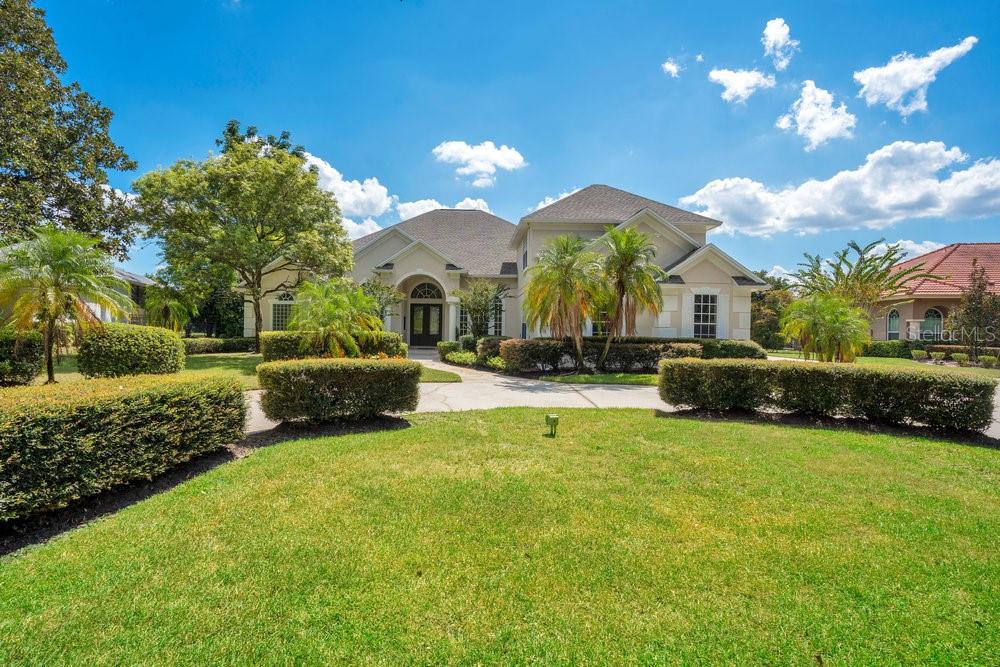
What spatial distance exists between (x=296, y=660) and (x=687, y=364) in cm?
793

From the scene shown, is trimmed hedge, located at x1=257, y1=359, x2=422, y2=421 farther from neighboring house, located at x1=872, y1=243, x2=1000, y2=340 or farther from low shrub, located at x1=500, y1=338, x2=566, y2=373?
neighboring house, located at x1=872, y1=243, x2=1000, y2=340

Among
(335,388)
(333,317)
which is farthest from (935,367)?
(333,317)

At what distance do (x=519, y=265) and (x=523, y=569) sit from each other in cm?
2151

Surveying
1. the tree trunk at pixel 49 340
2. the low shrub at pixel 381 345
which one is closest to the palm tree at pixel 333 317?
the low shrub at pixel 381 345

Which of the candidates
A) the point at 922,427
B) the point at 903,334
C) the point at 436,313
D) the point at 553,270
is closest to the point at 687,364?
the point at 922,427

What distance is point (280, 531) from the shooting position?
3598 millimetres

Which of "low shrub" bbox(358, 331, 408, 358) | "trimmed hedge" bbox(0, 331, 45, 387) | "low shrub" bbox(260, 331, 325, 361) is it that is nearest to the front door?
"low shrub" bbox(358, 331, 408, 358)

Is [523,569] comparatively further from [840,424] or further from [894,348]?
[894,348]

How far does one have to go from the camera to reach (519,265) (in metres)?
23.9

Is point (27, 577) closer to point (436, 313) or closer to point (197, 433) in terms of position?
point (197, 433)

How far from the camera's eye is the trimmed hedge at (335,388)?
21.8ft

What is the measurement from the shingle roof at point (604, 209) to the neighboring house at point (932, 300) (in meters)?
18.4

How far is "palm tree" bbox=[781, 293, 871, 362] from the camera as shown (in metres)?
11.9

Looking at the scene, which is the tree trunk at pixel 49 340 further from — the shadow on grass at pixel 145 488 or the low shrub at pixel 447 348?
the low shrub at pixel 447 348
